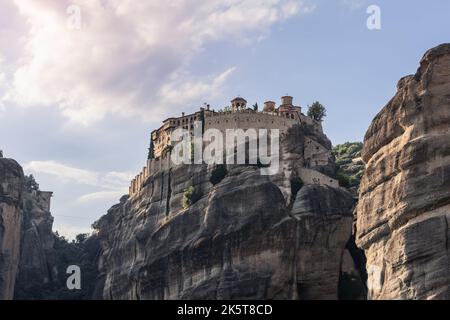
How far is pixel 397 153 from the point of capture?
176 feet

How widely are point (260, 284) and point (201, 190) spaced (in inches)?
560

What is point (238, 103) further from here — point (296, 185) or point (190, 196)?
point (296, 185)

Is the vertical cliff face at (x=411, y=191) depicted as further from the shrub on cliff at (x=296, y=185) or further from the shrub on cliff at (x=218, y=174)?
the shrub on cliff at (x=218, y=174)

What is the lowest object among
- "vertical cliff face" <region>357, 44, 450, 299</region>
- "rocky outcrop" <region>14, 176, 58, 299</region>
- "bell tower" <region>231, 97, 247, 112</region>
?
"vertical cliff face" <region>357, 44, 450, 299</region>

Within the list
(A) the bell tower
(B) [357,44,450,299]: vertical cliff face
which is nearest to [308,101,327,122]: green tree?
(A) the bell tower

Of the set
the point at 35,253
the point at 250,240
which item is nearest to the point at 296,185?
the point at 250,240

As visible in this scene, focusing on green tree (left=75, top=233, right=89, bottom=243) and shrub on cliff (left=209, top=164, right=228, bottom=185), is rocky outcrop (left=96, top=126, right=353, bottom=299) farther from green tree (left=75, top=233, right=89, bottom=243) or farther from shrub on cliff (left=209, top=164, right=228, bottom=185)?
green tree (left=75, top=233, right=89, bottom=243)

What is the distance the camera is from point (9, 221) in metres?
102

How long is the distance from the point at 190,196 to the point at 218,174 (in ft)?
10.4

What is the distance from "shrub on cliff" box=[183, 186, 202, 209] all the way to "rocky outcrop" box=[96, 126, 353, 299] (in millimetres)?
312

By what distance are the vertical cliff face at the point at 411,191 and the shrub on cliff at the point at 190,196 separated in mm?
32357

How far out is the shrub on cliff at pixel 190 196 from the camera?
87.9m

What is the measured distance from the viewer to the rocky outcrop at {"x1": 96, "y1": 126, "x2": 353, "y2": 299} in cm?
7838
